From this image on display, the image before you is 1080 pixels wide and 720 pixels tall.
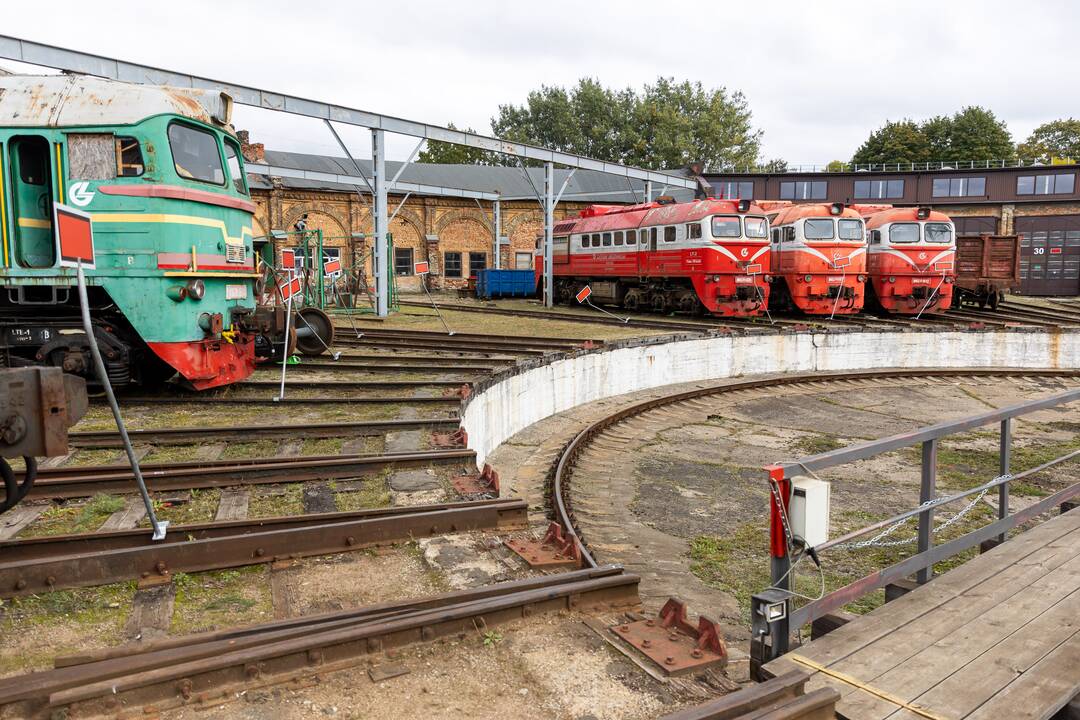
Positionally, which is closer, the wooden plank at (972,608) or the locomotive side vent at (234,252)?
the wooden plank at (972,608)

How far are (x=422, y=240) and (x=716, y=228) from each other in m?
23.3

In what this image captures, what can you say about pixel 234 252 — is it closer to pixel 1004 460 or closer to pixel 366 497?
pixel 366 497

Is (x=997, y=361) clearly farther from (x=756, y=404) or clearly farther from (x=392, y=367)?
(x=392, y=367)

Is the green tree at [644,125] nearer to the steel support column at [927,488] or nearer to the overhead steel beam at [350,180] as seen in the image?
the overhead steel beam at [350,180]

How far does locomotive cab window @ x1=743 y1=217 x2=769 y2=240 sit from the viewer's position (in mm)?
19688

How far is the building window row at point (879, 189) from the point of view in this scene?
40656mm

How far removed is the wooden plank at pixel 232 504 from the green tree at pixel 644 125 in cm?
5731

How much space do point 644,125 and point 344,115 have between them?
4674 cm

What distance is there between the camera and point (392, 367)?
11625 mm

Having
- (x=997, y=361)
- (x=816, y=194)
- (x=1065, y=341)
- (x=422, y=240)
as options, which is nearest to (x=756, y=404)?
(x=997, y=361)

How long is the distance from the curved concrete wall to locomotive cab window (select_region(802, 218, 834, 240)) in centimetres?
366

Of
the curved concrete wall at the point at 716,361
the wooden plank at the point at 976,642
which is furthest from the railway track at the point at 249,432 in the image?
the wooden plank at the point at 976,642

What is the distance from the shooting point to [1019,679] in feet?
10.8

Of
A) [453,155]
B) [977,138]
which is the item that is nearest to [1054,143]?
[977,138]
